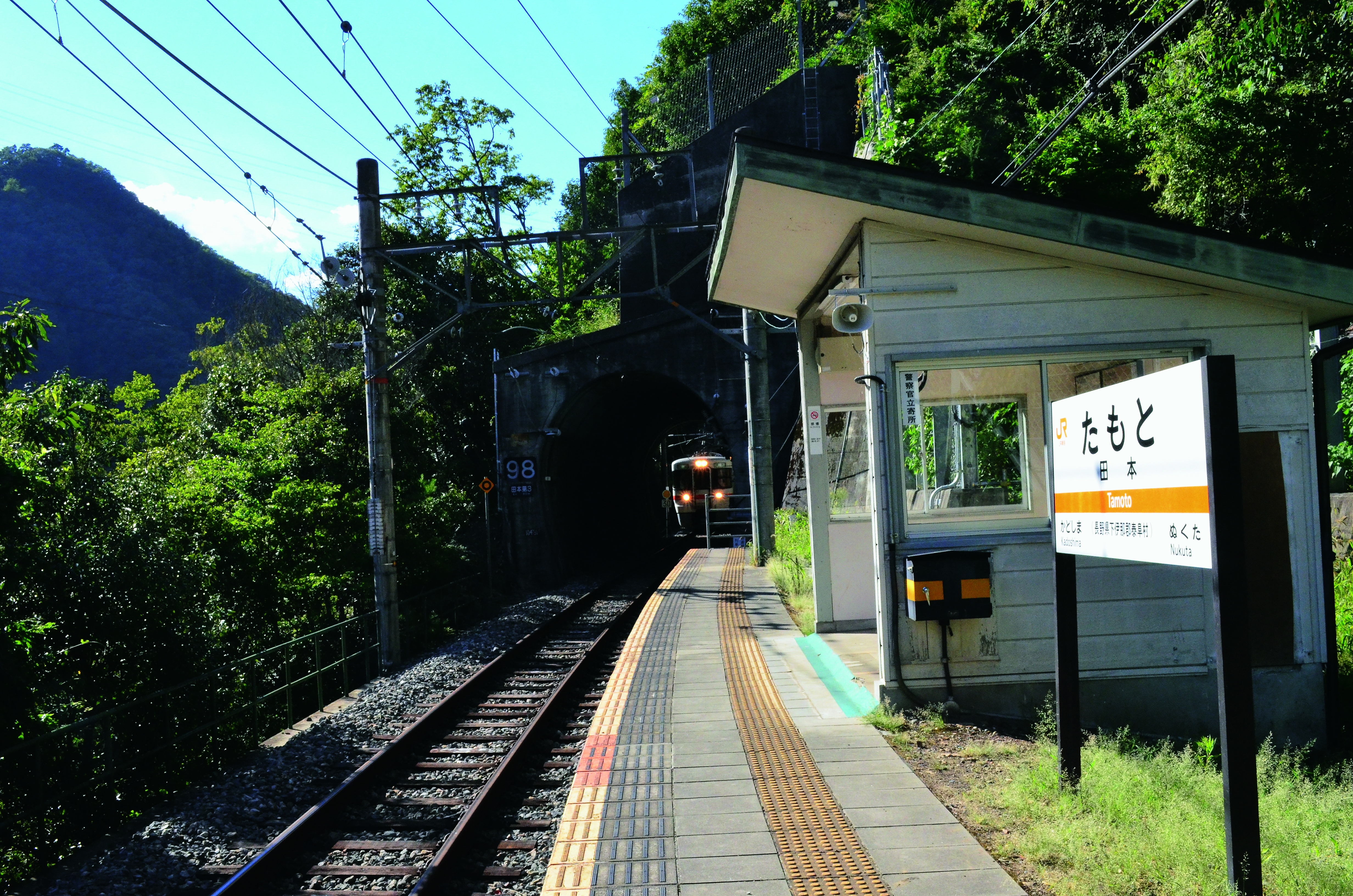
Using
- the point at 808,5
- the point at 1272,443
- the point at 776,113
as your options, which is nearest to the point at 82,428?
the point at 1272,443

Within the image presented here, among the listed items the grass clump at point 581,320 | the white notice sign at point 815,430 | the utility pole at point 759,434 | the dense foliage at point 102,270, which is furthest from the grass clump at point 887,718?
the dense foliage at point 102,270

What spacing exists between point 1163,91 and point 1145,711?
10438 mm

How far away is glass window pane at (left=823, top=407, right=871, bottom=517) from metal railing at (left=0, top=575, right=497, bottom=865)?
6.08 metres

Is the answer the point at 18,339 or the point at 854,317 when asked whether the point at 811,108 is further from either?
the point at 18,339

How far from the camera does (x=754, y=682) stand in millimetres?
9367

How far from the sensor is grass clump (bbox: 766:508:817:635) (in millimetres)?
13391

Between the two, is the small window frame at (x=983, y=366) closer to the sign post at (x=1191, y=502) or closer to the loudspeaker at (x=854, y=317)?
the loudspeaker at (x=854, y=317)

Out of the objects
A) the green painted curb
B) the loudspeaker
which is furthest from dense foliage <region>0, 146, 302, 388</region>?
the loudspeaker

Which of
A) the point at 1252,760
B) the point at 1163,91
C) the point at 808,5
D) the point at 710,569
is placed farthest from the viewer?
the point at 808,5

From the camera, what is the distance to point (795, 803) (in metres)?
5.70

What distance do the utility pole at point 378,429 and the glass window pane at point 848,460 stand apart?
21.0 ft

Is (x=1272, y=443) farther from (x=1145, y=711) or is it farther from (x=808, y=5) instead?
(x=808, y=5)

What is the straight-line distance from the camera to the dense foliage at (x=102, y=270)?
319 ft

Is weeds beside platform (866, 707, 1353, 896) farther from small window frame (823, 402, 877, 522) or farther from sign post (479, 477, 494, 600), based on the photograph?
sign post (479, 477, 494, 600)
